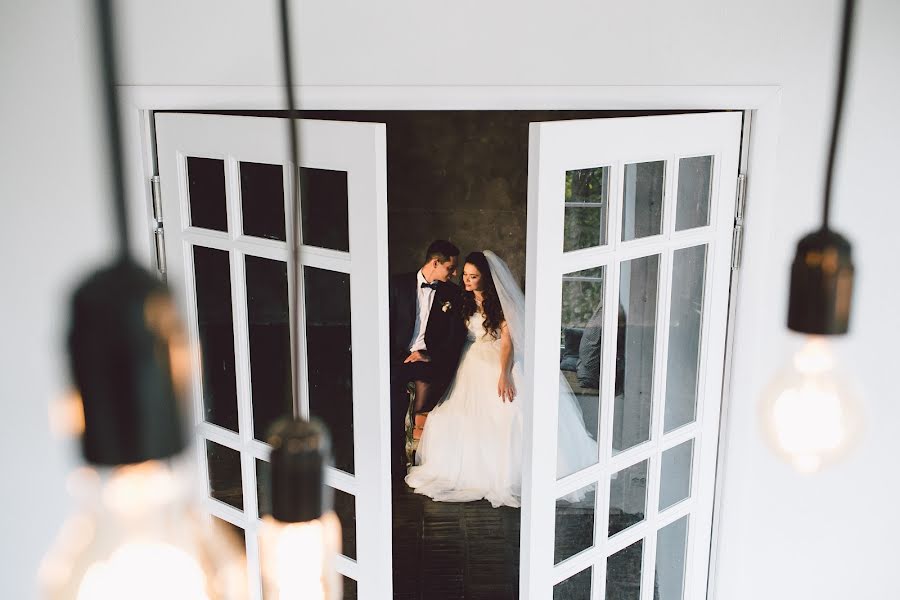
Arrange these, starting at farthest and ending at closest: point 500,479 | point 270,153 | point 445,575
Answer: point 500,479, point 445,575, point 270,153

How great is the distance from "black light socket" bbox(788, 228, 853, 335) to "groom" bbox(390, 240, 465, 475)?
4080 mm

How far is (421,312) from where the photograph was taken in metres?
5.57

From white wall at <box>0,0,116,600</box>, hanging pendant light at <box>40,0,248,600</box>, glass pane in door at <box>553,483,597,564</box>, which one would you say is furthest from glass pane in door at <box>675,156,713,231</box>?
hanging pendant light at <box>40,0,248,600</box>

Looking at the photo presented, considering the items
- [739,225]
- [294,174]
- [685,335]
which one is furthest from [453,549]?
[294,174]

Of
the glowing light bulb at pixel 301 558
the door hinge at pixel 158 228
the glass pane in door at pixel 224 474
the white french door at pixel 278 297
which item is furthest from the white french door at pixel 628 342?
the glowing light bulb at pixel 301 558

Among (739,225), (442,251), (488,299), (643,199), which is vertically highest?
(643,199)

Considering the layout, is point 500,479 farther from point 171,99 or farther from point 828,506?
point 171,99

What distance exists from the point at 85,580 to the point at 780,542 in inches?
111

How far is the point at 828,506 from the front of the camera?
10.1 ft

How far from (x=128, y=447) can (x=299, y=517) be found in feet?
0.99

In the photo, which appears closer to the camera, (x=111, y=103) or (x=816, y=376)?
(x=111, y=103)

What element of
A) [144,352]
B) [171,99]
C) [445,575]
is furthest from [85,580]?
[445,575]

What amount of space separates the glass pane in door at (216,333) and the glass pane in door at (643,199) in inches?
50.9

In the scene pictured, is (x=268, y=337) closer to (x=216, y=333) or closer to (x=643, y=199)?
(x=216, y=333)
